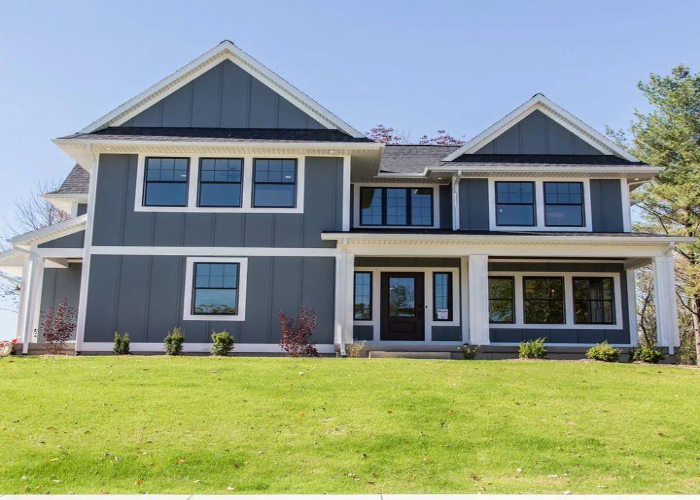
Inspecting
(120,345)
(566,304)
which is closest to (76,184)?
(120,345)

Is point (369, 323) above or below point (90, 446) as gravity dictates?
above

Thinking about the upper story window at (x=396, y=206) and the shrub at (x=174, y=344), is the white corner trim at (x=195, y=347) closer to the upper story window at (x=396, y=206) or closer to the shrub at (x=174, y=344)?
the shrub at (x=174, y=344)

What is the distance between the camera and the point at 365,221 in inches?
762

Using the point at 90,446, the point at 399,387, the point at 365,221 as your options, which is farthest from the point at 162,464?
the point at 365,221

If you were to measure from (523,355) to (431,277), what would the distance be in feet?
14.1

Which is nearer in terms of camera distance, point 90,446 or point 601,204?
point 90,446

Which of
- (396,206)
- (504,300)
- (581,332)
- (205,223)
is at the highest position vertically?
(396,206)

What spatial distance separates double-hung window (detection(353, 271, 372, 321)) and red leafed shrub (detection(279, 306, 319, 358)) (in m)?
2.65

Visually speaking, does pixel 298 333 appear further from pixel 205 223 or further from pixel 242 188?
pixel 242 188

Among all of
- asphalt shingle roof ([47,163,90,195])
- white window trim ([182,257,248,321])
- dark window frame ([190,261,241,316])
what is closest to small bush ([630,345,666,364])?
white window trim ([182,257,248,321])

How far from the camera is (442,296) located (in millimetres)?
18750

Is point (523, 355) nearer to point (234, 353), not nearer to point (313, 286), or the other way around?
point (313, 286)

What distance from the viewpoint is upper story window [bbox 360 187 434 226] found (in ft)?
63.5

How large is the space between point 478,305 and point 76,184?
46.6 feet
